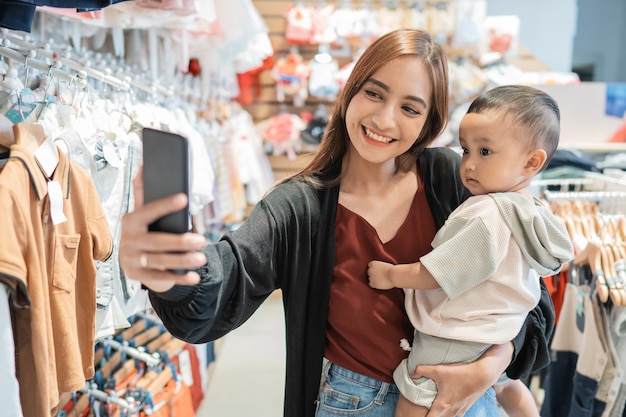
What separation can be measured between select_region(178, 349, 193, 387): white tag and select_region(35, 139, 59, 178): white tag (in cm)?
136

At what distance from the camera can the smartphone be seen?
696 mm

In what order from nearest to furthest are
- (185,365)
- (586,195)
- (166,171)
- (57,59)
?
(166,171), (57,59), (586,195), (185,365)

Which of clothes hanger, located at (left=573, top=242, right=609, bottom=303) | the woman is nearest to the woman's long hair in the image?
the woman

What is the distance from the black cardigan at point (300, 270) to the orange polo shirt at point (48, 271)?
36 cm

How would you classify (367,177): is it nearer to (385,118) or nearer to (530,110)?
(385,118)

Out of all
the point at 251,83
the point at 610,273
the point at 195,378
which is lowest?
the point at 195,378

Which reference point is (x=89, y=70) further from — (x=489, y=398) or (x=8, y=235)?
(x=489, y=398)

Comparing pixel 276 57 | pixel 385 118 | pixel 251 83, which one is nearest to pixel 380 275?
pixel 385 118

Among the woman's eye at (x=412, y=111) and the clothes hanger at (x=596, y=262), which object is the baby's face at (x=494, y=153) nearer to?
the woman's eye at (x=412, y=111)

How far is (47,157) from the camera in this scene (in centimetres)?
121

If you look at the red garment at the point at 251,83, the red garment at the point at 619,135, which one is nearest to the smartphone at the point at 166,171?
the red garment at the point at 619,135

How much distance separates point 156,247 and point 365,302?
578mm

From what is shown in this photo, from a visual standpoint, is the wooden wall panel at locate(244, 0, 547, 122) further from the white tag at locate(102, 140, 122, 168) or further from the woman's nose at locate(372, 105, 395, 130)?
the woman's nose at locate(372, 105, 395, 130)

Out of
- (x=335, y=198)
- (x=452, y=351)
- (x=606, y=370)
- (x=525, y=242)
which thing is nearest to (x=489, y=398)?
(x=452, y=351)
